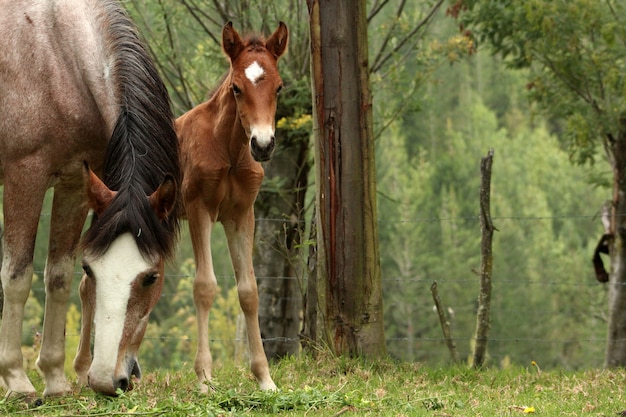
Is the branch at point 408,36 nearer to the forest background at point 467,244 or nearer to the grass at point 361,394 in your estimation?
the grass at point 361,394

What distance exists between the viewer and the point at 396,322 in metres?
45.8

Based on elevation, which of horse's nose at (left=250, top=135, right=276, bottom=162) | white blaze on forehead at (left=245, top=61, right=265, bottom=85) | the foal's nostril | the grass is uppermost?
white blaze on forehead at (left=245, top=61, right=265, bottom=85)

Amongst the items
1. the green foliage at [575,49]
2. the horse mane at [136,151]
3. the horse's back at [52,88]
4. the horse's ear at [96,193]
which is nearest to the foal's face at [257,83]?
the horse mane at [136,151]

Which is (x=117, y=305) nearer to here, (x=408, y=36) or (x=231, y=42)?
(x=231, y=42)

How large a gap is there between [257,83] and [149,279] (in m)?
1.64

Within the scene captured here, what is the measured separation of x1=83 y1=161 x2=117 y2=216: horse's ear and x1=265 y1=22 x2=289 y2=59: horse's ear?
1702 mm

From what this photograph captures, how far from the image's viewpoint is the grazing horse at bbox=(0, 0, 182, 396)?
5.25m

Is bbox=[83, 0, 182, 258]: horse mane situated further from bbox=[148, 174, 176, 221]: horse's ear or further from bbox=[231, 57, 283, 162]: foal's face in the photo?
bbox=[231, 57, 283, 162]: foal's face

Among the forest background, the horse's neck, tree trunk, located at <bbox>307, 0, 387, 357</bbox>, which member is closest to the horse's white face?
the horse's neck

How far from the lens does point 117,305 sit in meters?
5.16

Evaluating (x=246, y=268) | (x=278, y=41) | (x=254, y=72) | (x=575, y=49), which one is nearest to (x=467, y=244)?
(x=575, y=49)

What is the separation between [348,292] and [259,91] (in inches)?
81.8

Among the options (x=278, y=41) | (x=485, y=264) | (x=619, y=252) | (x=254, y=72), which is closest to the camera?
(x=254, y=72)

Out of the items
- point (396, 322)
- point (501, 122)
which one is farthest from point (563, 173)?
point (396, 322)
